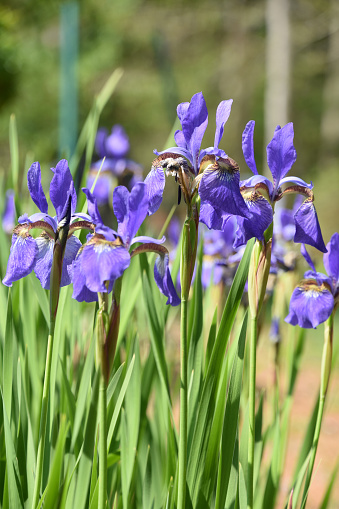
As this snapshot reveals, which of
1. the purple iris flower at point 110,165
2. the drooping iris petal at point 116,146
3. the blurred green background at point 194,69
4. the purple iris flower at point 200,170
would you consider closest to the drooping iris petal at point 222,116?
the purple iris flower at point 200,170

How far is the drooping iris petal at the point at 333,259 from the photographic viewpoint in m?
0.99

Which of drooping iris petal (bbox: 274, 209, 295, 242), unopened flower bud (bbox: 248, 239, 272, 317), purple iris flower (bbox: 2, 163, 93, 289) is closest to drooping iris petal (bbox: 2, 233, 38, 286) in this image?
purple iris flower (bbox: 2, 163, 93, 289)

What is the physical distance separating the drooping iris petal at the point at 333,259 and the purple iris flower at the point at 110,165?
128cm

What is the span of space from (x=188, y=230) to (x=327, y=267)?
15.0 inches

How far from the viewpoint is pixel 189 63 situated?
42.7 feet

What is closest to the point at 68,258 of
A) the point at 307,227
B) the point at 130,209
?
the point at 130,209

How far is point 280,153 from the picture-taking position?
88 centimetres

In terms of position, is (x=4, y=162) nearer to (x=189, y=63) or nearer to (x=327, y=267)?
(x=189, y=63)

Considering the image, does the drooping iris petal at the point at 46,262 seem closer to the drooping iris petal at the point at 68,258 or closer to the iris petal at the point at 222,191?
the drooping iris petal at the point at 68,258

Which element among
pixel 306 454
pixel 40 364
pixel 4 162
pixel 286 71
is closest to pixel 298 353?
pixel 306 454

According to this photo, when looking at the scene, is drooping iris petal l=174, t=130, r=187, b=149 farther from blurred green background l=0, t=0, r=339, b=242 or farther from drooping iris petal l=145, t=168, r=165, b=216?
blurred green background l=0, t=0, r=339, b=242

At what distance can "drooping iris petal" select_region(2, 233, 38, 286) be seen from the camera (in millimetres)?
737

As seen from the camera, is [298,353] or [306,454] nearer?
[306,454]

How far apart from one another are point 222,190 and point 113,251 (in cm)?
16
